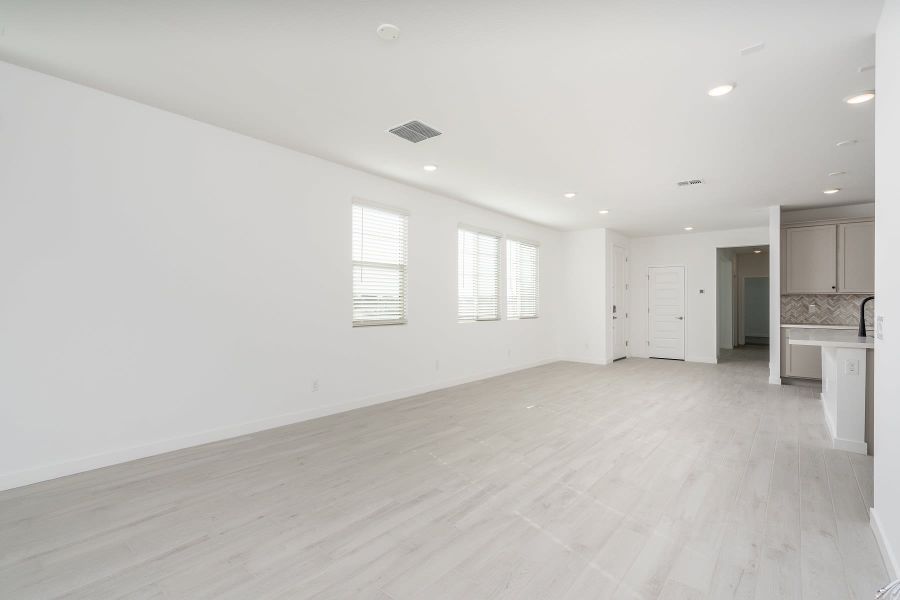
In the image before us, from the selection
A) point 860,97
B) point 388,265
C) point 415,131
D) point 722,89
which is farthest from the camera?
point 388,265

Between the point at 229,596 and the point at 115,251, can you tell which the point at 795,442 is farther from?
the point at 115,251

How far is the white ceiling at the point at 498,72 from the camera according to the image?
224cm

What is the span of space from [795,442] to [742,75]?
3.17 m

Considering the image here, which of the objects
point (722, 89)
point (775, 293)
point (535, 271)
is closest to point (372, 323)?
point (722, 89)

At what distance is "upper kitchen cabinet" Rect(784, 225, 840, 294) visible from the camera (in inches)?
251

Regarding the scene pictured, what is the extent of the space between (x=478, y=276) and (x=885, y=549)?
5.27 m

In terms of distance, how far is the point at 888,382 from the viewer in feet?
6.73

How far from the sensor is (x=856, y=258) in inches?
243

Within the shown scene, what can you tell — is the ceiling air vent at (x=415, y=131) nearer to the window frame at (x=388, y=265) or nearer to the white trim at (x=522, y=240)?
the window frame at (x=388, y=265)

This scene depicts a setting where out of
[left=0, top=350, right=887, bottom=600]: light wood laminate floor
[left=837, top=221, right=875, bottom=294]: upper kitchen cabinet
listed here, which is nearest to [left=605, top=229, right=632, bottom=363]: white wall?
[left=837, top=221, right=875, bottom=294]: upper kitchen cabinet

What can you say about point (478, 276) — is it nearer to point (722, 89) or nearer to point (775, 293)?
point (722, 89)

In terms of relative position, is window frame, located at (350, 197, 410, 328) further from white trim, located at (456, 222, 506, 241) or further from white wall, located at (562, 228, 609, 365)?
white wall, located at (562, 228, 609, 365)

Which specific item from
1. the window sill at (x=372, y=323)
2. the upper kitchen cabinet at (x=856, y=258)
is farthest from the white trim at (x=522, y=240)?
the upper kitchen cabinet at (x=856, y=258)

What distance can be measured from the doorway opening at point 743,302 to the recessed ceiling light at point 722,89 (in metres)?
7.46
